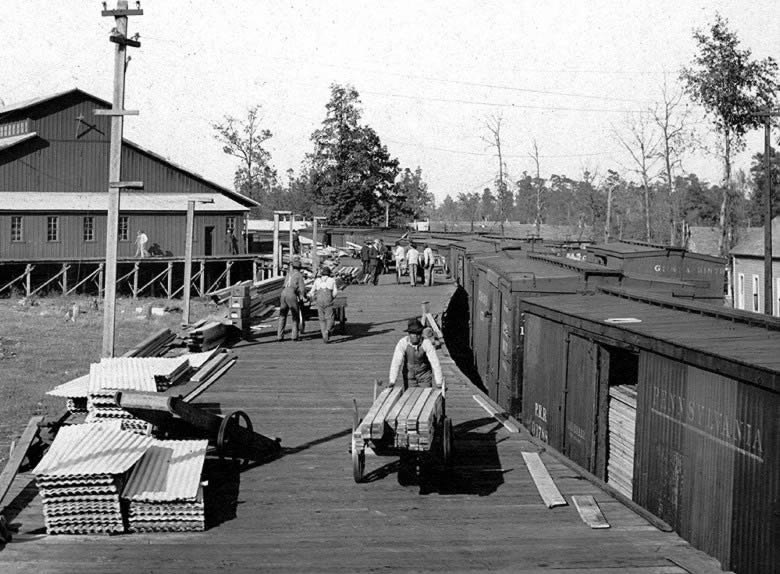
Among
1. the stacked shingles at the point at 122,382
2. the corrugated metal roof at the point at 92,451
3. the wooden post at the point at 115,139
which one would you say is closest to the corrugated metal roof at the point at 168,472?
the corrugated metal roof at the point at 92,451

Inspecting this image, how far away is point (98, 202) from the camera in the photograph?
151 ft

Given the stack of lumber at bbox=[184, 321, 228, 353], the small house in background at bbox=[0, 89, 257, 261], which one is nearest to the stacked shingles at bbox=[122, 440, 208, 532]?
the stack of lumber at bbox=[184, 321, 228, 353]

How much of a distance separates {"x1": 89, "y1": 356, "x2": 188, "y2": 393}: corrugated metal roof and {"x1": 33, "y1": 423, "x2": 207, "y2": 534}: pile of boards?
162 centimetres

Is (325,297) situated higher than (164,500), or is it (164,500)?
(325,297)

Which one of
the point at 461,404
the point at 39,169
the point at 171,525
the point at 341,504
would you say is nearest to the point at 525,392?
the point at 461,404

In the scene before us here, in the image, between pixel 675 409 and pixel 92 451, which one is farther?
pixel 675 409

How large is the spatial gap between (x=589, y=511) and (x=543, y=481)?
104 cm

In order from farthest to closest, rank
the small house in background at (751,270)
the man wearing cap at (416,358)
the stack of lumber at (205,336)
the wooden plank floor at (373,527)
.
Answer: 1. the small house in background at (751,270)
2. the stack of lumber at (205,336)
3. the man wearing cap at (416,358)
4. the wooden plank floor at (373,527)

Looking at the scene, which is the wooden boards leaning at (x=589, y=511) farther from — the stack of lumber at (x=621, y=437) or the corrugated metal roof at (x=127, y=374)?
the corrugated metal roof at (x=127, y=374)

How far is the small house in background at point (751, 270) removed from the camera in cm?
4009

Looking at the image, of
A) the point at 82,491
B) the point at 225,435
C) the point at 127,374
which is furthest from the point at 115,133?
the point at 82,491

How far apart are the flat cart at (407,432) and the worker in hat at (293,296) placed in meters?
9.32

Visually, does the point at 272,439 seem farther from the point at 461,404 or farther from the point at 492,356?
the point at 492,356

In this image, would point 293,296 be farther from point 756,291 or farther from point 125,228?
point 125,228
